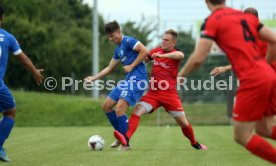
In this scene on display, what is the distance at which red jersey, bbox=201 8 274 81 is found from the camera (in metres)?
7.18

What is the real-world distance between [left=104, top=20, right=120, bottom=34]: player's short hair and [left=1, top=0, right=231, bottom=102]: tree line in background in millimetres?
25361

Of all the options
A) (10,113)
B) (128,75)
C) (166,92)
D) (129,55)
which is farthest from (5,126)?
(166,92)

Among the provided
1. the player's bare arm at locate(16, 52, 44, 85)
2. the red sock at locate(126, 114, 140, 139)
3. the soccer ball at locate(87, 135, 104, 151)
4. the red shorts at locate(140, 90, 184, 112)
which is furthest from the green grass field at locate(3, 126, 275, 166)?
the player's bare arm at locate(16, 52, 44, 85)

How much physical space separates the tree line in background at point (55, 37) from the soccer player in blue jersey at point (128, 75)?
991 inches

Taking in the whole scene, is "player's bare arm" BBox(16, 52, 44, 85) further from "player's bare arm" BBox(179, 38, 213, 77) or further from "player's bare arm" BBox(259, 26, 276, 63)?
"player's bare arm" BBox(259, 26, 276, 63)

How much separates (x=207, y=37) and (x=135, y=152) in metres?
4.56

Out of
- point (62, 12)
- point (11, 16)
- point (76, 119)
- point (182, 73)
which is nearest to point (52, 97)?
point (76, 119)

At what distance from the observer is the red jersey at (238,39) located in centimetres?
718

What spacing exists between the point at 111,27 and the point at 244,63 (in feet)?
16.9

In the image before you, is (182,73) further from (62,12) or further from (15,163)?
(62,12)

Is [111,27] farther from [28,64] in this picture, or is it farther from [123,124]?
[28,64]

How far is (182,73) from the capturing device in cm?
738

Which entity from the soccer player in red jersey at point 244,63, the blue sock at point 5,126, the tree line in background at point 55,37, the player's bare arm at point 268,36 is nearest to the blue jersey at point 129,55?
the blue sock at point 5,126

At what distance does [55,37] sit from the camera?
54.8m
